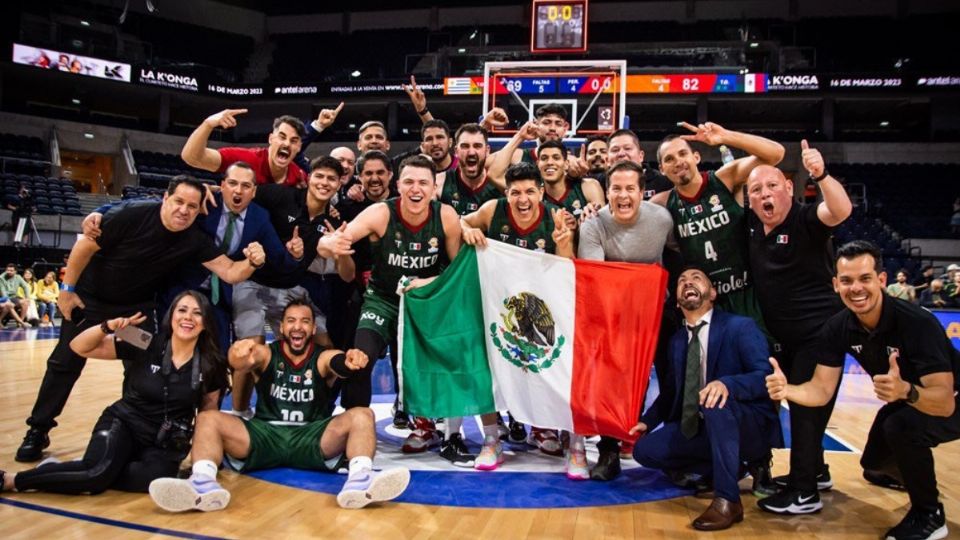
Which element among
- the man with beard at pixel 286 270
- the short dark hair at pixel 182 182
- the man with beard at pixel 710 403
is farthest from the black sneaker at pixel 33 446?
the man with beard at pixel 710 403

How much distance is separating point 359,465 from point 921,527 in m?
2.84

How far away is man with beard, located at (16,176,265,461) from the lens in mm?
4133

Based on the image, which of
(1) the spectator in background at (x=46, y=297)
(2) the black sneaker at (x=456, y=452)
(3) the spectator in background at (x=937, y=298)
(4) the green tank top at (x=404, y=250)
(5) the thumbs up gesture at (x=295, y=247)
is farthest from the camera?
(1) the spectator in background at (x=46, y=297)

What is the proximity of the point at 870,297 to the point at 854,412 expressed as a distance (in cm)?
422

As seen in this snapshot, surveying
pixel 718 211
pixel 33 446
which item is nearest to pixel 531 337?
pixel 718 211

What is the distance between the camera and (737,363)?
3824mm

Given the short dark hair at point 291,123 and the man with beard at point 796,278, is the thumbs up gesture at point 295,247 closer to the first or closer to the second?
the short dark hair at point 291,123

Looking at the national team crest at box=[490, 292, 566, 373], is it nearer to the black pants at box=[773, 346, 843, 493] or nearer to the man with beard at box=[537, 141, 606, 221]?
the man with beard at box=[537, 141, 606, 221]

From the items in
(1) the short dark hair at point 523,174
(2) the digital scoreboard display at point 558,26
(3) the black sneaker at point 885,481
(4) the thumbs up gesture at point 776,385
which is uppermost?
(2) the digital scoreboard display at point 558,26

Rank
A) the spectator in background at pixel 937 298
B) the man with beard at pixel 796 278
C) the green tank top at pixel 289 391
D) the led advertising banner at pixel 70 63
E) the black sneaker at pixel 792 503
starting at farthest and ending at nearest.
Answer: the led advertising banner at pixel 70 63 < the spectator in background at pixel 937 298 < the green tank top at pixel 289 391 < the man with beard at pixel 796 278 < the black sneaker at pixel 792 503

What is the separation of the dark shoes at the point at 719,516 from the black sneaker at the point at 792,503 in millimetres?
341

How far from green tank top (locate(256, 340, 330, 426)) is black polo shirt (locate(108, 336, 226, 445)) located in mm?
412

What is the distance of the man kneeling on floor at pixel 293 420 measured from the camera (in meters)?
3.69

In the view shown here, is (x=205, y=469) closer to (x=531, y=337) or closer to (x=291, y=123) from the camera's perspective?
(x=531, y=337)
